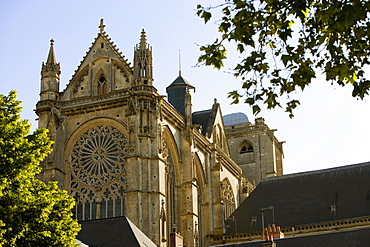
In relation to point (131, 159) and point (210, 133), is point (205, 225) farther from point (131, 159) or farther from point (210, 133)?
point (131, 159)

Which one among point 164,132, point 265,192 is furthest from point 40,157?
point 265,192

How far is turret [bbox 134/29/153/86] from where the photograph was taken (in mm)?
43406

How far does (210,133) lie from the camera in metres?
54.2

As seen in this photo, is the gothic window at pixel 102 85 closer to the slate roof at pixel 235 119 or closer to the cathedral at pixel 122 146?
the cathedral at pixel 122 146

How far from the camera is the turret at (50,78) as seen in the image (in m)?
44.9

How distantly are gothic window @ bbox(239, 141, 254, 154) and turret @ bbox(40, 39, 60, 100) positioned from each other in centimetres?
2355

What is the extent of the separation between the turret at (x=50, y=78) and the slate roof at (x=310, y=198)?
15.9m

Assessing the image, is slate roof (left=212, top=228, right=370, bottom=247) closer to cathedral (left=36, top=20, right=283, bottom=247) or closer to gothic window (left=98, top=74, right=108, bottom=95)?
cathedral (left=36, top=20, right=283, bottom=247)

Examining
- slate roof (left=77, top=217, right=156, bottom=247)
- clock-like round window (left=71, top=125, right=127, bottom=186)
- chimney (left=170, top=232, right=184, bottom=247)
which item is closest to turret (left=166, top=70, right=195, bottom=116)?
clock-like round window (left=71, top=125, right=127, bottom=186)

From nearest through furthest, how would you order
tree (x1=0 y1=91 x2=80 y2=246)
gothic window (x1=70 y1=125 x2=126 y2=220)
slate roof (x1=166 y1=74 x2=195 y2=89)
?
tree (x1=0 y1=91 x2=80 y2=246) < gothic window (x1=70 y1=125 x2=126 y2=220) < slate roof (x1=166 y1=74 x2=195 y2=89)

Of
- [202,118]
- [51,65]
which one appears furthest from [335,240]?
[202,118]

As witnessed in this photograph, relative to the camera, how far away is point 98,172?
43656mm

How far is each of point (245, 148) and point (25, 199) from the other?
43712mm

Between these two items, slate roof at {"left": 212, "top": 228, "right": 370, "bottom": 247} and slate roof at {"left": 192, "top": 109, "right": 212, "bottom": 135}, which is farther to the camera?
slate roof at {"left": 192, "top": 109, "right": 212, "bottom": 135}
